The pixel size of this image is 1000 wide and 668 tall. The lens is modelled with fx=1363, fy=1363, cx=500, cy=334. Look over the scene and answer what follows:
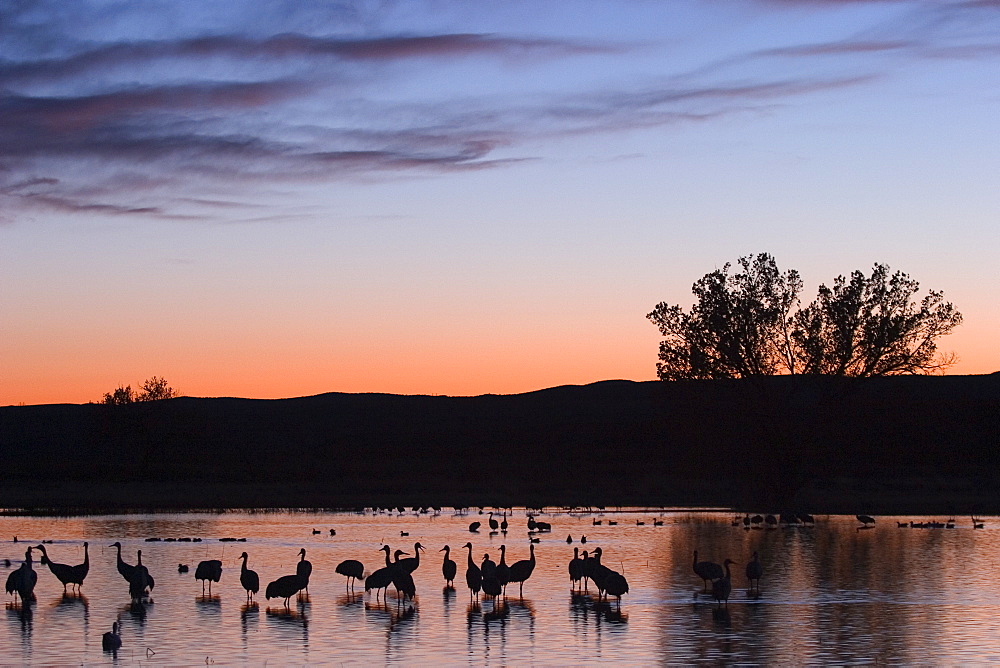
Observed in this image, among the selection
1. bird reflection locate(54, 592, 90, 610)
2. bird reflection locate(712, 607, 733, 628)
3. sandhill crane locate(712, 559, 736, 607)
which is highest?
sandhill crane locate(712, 559, 736, 607)

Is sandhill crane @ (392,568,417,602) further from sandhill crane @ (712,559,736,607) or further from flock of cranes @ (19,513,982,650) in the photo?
sandhill crane @ (712,559,736,607)

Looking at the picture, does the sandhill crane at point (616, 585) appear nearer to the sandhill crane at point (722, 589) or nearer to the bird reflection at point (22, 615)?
the sandhill crane at point (722, 589)

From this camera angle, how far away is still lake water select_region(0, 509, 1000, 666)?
1828cm

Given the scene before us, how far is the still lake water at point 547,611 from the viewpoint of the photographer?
18281 millimetres

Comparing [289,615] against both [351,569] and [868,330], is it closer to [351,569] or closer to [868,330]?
[351,569]


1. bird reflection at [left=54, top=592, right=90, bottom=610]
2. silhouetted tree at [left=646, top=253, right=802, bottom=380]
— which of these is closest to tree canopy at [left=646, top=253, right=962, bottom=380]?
silhouetted tree at [left=646, top=253, right=802, bottom=380]

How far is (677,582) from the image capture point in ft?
90.0

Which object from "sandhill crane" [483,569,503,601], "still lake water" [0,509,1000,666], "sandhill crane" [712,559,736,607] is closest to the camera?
"still lake water" [0,509,1000,666]

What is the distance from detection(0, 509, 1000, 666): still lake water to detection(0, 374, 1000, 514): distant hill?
1501 cm

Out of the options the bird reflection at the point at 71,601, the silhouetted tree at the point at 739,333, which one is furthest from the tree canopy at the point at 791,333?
the bird reflection at the point at 71,601

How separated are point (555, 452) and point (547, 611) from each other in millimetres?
79197

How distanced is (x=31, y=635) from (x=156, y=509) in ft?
121

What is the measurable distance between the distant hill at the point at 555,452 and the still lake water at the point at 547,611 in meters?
15.0

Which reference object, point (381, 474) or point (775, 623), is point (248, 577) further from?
point (381, 474)
